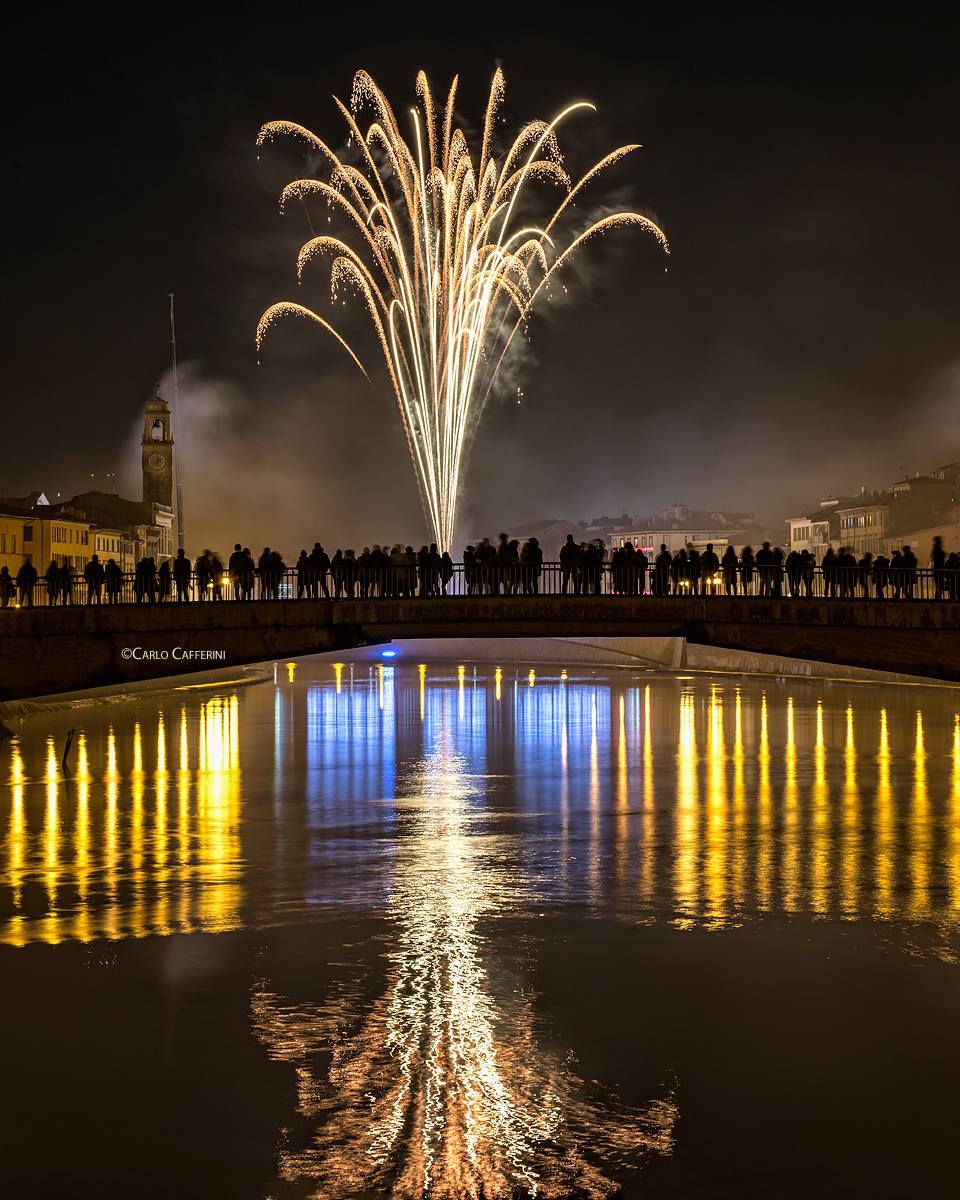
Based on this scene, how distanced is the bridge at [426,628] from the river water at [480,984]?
24.4 feet

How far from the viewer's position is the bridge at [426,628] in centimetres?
4825

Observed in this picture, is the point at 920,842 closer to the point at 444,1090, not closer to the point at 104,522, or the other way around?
the point at 444,1090

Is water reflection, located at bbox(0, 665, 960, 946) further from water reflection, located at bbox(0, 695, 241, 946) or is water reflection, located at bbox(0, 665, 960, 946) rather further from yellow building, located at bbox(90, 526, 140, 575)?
yellow building, located at bbox(90, 526, 140, 575)

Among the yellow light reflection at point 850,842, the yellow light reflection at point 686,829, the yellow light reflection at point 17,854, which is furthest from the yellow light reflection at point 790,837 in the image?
the yellow light reflection at point 17,854

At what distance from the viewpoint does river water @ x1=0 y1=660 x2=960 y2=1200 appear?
12898 millimetres

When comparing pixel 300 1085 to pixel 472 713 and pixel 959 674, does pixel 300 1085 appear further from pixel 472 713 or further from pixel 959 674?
pixel 472 713

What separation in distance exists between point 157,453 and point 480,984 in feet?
556

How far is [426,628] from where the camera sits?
53469 millimetres

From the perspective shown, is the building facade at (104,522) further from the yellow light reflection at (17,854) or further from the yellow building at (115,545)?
the yellow light reflection at (17,854)

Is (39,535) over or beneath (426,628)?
over

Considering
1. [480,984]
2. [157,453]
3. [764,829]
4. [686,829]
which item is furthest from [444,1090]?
[157,453]

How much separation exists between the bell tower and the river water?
143443 mm

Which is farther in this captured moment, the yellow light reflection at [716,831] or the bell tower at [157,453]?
the bell tower at [157,453]

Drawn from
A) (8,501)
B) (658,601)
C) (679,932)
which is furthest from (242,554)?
(8,501)
